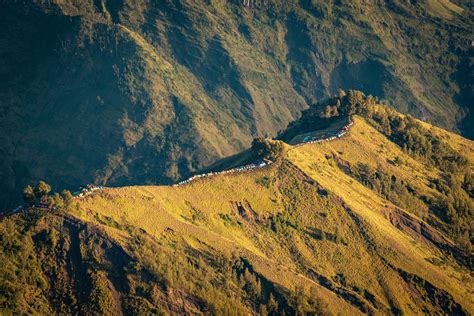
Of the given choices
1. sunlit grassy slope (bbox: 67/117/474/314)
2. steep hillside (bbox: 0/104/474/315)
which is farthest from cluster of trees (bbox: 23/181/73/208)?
sunlit grassy slope (bbox: 67/117/474/314)

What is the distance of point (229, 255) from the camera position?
533 feet

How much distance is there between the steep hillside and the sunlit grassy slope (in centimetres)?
26

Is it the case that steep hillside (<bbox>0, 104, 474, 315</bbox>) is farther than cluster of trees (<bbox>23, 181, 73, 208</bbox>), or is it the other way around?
cluster of trees (<bbox>23, 181, 73, 208</bbox>)

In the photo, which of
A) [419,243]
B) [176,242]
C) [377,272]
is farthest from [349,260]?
[176,242]

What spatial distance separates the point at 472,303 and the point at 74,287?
84.7 metres

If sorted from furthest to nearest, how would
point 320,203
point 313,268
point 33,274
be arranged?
point 320,203 < point 313,268 < point 33,274

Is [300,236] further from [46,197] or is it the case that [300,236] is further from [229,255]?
[46,197]

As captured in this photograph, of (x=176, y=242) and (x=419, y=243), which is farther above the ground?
(x=176, y=242)

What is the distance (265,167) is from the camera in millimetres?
196000

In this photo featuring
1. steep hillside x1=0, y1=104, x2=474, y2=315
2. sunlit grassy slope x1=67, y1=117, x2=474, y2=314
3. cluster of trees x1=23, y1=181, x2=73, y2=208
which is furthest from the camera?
sunlit grassy slope x1=67, y1=117, x2=474, y2=314

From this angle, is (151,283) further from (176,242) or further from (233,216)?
(233,216)

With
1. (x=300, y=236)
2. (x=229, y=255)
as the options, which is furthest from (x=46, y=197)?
(x=300, y=236)

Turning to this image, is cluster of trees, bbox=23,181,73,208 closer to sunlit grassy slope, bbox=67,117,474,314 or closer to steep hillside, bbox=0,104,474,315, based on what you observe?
steep hillside, bbox=0,104,474,315

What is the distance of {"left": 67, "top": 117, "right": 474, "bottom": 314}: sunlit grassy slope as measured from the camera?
163m
